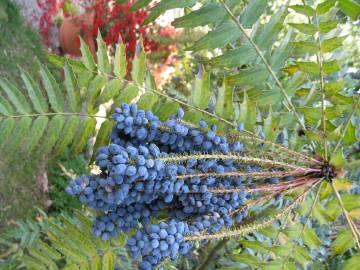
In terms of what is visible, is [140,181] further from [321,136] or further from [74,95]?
[321,136]

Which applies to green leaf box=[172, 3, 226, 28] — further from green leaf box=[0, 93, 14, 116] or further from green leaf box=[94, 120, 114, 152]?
green leaf box=[0, 93, 14, 116]

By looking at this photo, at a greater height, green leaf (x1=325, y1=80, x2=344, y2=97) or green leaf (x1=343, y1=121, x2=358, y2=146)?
green leaf (x1=325, y1=80, x2=344, y2=97)

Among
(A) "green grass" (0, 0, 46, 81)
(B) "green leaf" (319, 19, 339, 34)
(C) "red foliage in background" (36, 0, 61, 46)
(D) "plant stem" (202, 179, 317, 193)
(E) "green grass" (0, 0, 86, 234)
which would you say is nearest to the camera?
(D) "plant stem" (202, 179, 317, 193)

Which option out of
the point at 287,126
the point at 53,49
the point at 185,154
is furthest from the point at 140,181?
the point at 53,49

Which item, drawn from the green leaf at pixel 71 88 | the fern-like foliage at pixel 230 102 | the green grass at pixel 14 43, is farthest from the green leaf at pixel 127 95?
the green grass at pixel 14 43

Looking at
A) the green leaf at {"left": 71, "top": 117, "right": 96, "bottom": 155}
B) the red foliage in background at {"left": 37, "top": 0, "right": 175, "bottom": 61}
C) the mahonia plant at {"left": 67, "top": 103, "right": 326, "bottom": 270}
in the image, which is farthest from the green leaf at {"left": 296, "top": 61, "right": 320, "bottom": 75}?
the red foliage in background at {"left": 37, "top": 0, "right": 175, "bottom": 61}

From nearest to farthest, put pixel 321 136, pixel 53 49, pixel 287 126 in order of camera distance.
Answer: pixel 321 136, pixel 287 126, pixel 53 49

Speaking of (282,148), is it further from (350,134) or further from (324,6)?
(324,6)
